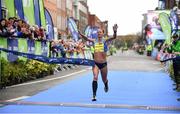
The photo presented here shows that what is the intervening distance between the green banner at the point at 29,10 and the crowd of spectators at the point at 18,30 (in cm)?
82

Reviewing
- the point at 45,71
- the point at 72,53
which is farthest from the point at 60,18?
the point at 45,71

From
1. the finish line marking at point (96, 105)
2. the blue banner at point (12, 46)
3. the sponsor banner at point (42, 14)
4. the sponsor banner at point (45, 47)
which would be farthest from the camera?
the sponsor banner at point (42, 14)

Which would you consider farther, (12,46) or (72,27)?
(72,27)

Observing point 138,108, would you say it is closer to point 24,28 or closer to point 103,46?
point 103,46

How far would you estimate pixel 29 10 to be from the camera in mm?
23672

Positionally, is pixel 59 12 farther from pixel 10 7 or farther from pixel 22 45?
pixel 22 45

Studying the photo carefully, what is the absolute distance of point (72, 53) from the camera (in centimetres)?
3434

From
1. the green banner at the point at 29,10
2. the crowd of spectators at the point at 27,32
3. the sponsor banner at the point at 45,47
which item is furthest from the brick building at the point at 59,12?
the green banner at the point at 29,10

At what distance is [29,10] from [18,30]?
358 cm

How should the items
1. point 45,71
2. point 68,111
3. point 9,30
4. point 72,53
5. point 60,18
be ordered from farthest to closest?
point 60,18
point 72,53
point 45,71
point 9,30
point 68,111

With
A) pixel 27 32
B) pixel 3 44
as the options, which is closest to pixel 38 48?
pixel 27 32

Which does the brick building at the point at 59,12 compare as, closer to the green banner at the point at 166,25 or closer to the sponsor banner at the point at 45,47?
the green banner at the point at 166,25

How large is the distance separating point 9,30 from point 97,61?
6508 mm

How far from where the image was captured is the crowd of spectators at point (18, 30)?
18703 millimetres
